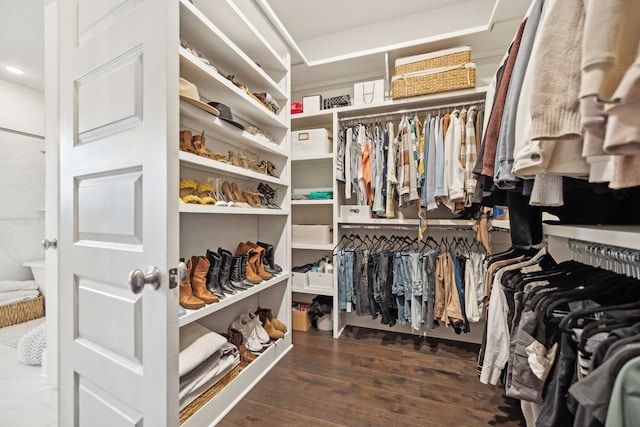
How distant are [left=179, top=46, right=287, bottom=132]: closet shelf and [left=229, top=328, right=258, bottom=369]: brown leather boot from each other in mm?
1560

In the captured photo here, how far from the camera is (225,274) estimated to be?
5.43 feet

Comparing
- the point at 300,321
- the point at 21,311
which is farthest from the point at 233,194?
the point at 21,311

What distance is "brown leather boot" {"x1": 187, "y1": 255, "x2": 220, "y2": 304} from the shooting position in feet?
4.64

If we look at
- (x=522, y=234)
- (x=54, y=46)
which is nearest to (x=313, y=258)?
(x=522, y=234)

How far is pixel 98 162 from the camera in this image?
0.96 m

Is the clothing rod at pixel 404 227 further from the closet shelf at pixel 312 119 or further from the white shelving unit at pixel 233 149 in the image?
the closet shelf at pixel 312 119

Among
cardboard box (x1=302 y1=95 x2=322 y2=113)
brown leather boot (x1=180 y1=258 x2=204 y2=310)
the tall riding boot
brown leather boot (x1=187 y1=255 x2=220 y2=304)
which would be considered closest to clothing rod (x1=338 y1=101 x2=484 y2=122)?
cardboard box (x1=302 y1=95 x2=322 y2=113)

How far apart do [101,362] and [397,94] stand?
2315mm

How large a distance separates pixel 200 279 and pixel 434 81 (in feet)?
6.86

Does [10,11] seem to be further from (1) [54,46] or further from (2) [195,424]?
(2) [195,424]

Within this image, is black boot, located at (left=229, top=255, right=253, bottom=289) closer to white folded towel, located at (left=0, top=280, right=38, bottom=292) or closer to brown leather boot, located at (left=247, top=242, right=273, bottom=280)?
brown leather boot, located at (left=247, top=242, right=273, bottom=280)

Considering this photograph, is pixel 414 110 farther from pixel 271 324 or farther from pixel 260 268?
pixel 271 324

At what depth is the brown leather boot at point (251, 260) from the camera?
182 centimetres

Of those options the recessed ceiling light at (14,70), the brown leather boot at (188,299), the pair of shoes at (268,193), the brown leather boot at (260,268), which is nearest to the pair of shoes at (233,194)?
the pair of shoes at (268,193)
